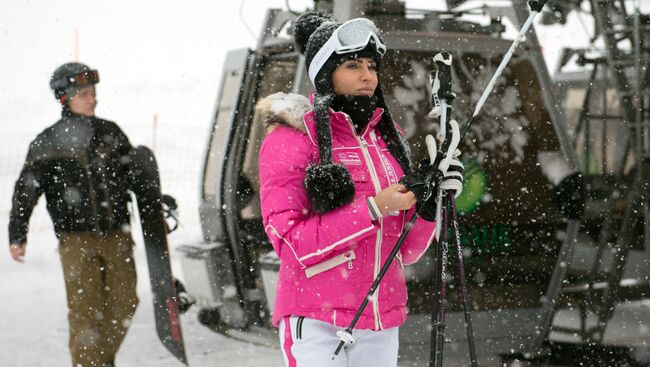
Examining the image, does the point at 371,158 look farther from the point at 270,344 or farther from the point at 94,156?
the point at 270,344

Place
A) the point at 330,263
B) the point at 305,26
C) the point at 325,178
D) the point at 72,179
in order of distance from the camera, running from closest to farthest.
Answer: the point at 325,178, the point at 330,263, the point at 305,26, the point at 72,179

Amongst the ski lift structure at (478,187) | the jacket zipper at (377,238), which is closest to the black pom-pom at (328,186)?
the jacket zipper at (377,238)

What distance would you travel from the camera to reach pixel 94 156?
4.64 m

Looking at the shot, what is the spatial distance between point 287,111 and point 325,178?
264 millimetres

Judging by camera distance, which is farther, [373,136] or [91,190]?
[91,190]

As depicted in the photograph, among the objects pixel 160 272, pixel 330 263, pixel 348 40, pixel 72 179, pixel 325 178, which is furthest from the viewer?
pixel 160 272

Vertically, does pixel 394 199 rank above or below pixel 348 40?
below

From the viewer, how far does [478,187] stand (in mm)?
5531

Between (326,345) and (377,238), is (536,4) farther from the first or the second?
(326,345)

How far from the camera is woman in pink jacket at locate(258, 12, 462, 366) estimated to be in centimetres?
229

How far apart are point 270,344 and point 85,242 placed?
151 cm

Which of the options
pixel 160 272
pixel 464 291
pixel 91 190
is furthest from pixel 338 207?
pixel 160 272

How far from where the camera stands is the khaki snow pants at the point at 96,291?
4613 millimetres

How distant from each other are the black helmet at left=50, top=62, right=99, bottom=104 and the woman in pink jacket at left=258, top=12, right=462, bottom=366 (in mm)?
2422
